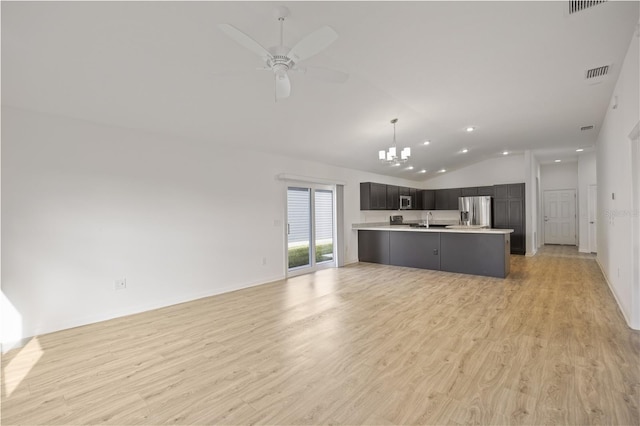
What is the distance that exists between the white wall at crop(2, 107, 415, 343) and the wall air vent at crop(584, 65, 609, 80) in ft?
15.4

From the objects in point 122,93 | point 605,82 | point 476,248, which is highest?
point 605,82

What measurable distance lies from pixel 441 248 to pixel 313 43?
5327 millimetres

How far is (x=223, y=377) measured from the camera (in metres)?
2.34

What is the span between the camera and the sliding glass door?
6066mm

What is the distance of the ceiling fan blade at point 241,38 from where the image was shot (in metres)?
1.77

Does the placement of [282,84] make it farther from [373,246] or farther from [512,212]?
[512,212]

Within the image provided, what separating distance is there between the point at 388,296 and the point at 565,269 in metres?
4.45

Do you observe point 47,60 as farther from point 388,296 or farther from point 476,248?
point 476,248

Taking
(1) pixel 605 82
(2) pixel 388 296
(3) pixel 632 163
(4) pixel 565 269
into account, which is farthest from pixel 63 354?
(4) pixel 565 269

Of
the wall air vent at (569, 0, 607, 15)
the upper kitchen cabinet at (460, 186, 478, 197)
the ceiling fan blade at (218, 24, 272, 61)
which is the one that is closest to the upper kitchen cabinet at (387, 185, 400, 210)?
the upper kitchen cabinet at (460, 186, 478, 197)

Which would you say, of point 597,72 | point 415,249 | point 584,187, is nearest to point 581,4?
point 597,72

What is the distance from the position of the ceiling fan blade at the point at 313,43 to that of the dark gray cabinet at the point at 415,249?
205 inches

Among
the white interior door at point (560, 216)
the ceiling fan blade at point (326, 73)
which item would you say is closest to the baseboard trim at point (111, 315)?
the ceiling fan blade at point (326, 73)

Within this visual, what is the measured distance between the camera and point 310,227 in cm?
642
